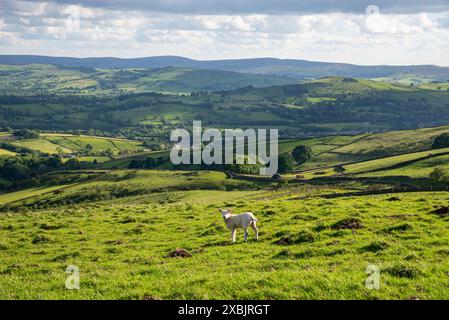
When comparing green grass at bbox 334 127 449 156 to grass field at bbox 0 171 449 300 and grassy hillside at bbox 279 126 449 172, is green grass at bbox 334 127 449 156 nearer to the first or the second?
grassy hillside at bbox 279 126 449 172

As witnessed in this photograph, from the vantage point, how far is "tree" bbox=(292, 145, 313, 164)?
567ft

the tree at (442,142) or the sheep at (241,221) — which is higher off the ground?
the sheep at (241,221)

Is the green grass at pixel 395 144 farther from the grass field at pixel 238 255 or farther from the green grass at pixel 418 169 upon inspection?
Answer: the grass field at pixel 238 255

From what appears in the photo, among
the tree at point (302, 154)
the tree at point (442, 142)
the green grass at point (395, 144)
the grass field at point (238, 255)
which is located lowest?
the tree at point (302, 154)

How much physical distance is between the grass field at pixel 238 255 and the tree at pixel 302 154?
130635 millimetres

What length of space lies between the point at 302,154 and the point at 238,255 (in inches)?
5970

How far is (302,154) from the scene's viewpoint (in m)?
174

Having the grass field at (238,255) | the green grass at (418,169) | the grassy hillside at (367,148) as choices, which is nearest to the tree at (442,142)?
the grassy hillside at (367,148)

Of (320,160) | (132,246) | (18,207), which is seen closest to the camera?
(132,246)

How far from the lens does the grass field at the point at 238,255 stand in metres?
16.4

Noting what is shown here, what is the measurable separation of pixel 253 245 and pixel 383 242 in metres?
6.85
